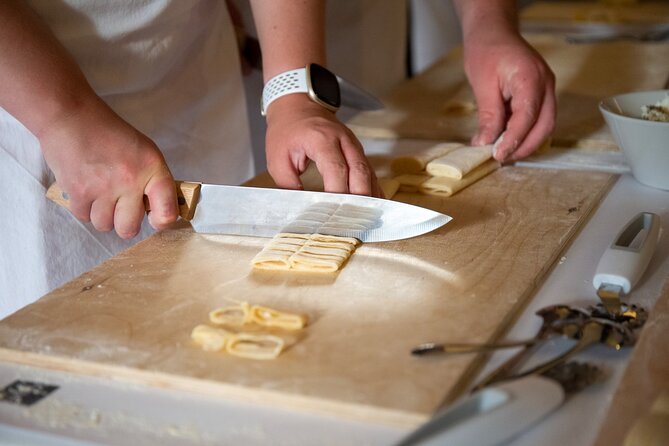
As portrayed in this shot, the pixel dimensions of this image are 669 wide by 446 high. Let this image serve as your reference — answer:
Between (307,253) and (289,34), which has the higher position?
(289,34)

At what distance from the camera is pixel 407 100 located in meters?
2.04

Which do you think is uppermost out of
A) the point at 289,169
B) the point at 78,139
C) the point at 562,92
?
the point at 78,139

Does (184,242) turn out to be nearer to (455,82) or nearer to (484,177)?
(484,177)

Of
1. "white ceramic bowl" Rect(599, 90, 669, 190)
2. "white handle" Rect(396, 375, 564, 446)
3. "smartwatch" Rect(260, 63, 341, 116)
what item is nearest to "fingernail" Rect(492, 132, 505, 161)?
"white ceramic bowl" Rect(599, 90, 669, 190)

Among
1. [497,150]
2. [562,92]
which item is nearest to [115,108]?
[497,150]

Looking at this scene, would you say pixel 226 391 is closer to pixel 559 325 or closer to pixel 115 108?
pixel 559 325

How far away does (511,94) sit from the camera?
164 cm

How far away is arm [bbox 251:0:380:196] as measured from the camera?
128 cm

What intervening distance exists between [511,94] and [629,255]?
654mm

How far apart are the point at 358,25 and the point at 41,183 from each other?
137cm

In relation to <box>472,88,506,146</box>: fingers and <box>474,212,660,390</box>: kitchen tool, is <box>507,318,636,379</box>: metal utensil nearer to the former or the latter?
<box>474,212,660,390</box>: kitchen tool

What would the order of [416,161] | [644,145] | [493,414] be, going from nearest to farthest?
[493,414], [644,145], [416,161]

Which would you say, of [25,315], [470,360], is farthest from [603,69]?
[25,315]

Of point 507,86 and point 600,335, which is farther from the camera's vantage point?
point 507,86
